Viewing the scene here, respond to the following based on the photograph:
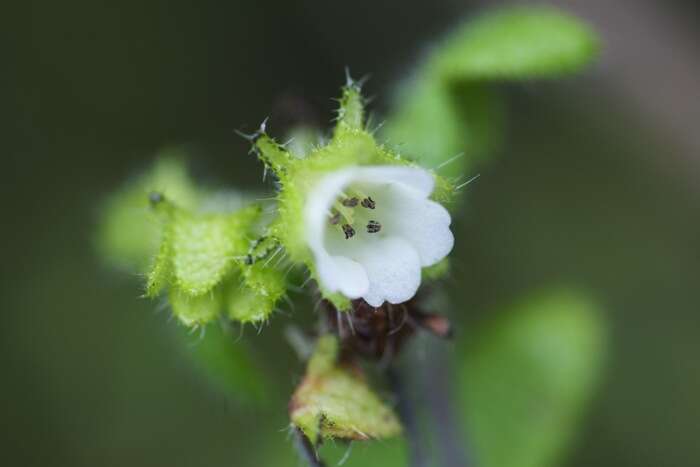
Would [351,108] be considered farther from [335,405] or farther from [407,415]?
[407,415]

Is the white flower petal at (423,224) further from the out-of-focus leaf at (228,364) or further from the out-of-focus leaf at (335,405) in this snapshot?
the out-of-focus leaf at (228,364)

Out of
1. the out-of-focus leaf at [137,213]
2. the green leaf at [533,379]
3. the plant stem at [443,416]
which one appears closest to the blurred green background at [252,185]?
the green leaf at [533,379]

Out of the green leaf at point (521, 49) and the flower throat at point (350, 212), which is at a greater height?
the green leaf at point (521, 49)

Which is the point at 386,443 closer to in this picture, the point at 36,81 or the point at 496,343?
the point at 496,343

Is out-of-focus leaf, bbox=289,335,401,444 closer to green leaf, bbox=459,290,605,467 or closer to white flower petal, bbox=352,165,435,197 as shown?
white flower petal, bbox=352,165,435,197

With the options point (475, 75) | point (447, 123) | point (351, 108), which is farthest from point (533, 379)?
point (351, 108)

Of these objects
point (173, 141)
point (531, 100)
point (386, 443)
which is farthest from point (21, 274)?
point (531, 100)
